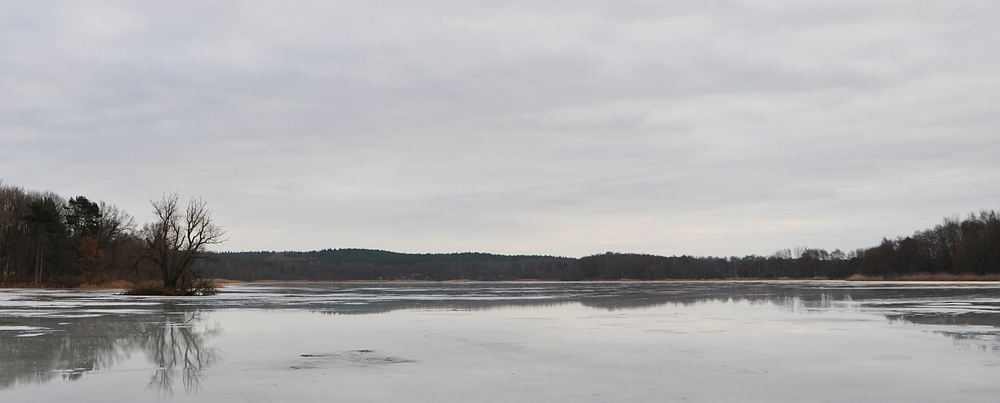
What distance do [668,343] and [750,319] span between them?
22.4 feet

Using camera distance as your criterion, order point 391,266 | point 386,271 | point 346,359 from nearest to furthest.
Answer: point 346,359
point 386,271
point 391,266

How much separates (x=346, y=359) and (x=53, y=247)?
6239cm

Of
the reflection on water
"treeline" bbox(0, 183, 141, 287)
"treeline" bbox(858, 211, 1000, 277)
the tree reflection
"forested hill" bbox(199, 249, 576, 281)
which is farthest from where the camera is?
"forested hill" bbox(199, 249, 576, 281)

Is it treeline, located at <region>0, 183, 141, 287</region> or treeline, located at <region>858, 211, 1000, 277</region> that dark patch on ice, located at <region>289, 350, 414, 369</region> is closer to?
treeline, located at <region>0, 183, 141, 287</region>

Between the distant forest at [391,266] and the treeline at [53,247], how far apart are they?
0.08 meters

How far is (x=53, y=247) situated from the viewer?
63062 millimetres

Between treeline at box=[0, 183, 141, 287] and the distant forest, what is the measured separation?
8cm

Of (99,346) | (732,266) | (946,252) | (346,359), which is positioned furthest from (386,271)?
(346,359)

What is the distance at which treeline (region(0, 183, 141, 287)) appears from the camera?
60.5 m

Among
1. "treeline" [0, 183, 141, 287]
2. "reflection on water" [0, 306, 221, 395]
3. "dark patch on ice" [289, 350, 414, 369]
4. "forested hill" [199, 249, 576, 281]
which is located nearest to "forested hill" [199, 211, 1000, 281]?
"forested hill" [199, 249, 576, 281]

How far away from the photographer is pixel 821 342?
13414mm

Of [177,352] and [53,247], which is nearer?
[177,352]

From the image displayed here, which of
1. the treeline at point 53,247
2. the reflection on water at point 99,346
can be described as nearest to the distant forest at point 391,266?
the treeline at point 53,247

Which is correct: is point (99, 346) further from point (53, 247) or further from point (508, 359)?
point (53, 247)
